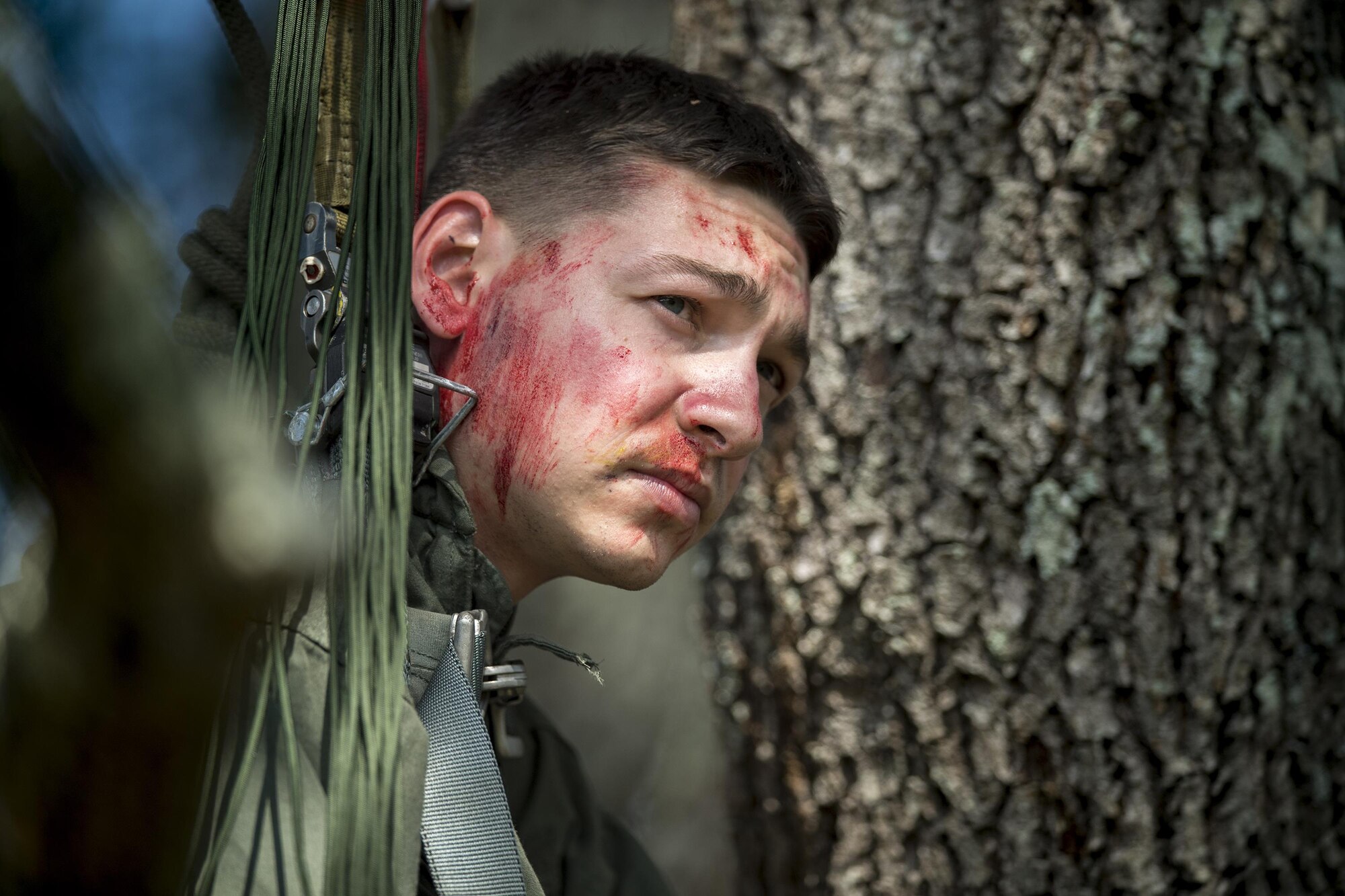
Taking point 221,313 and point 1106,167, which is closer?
point 221,313

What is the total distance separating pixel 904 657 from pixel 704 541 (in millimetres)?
379

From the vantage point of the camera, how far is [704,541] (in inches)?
70.0

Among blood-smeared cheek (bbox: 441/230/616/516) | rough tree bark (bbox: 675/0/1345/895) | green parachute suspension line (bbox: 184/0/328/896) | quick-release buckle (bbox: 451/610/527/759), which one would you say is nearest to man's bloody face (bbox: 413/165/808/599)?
blood-smeared cheek (bbox: 441/230/616/516)

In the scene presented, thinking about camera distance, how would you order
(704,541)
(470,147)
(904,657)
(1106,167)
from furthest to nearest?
(704,541), (904,657), (1106,167), (470,147)

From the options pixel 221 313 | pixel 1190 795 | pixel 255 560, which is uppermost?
pixel 221 313

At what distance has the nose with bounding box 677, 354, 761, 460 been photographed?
1.12m

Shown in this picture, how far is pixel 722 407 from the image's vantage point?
1.13 metres

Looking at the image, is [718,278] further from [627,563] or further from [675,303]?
[627,563]

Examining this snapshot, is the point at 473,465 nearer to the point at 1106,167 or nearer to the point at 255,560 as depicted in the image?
the point at 255,560

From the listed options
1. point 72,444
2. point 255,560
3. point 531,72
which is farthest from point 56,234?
point 531,72

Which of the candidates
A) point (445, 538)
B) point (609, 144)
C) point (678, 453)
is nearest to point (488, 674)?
point (445, 538)

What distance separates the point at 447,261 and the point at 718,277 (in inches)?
12.0

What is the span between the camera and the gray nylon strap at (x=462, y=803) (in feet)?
3.06

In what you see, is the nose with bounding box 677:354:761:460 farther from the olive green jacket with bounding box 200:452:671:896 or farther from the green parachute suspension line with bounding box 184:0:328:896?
the green parachute suspension line with bounding box 184:0:328:896
